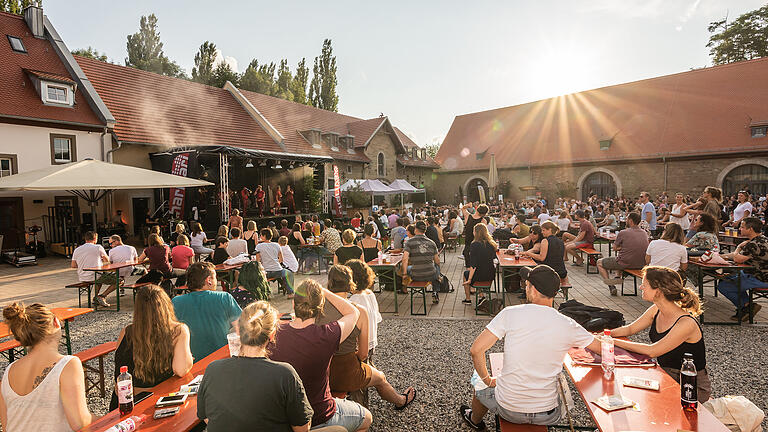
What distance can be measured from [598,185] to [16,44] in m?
31.2

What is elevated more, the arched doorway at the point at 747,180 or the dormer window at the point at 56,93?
the dormer window at the point at 56,93

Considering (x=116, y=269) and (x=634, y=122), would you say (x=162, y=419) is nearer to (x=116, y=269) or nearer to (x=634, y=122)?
(x=116, y=269)

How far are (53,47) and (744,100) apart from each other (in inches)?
1389

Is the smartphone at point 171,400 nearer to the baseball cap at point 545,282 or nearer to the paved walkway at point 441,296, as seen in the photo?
the baseball cap at point 545,282

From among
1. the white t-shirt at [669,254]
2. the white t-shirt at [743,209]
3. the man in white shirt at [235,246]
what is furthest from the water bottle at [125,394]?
the white t-shirt at [743,209]

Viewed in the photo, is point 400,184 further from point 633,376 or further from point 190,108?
point 633,376

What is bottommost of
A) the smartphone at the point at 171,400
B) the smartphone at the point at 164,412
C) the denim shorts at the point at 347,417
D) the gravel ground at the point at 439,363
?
the gravel ground at the point at 439,363

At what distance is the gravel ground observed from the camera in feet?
13.2

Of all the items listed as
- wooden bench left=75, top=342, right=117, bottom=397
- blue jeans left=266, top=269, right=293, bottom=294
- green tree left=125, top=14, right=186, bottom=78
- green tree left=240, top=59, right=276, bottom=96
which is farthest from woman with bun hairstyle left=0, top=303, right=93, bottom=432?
green tree left=125, top=14, right=186, bottom=78

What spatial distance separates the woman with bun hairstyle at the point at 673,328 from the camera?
3.16 metres

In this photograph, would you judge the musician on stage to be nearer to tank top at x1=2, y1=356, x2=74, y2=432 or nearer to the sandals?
the sandals

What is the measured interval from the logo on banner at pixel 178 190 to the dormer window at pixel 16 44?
7.14 meters

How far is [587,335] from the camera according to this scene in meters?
2.86

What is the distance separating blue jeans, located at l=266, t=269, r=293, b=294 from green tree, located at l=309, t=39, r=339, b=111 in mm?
35822
